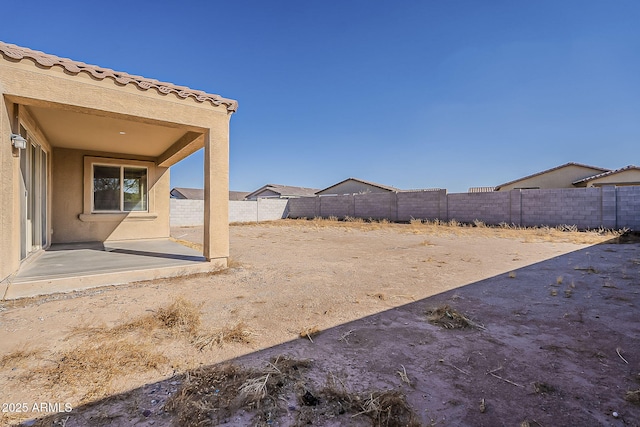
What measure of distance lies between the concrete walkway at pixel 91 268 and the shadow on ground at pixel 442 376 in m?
3.15

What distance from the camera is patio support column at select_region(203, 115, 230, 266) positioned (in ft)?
17.1

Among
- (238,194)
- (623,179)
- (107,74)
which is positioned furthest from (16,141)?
(238,194)

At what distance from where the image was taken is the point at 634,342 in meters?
2.56

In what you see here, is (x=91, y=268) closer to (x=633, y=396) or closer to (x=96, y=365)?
(x=96, y=365)

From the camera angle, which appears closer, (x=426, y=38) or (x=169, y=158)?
(x=169, y=158)

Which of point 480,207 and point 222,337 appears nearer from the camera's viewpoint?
point 222,337

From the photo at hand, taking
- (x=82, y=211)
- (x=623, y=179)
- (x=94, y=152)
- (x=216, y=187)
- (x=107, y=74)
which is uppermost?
(x=623, y=179)

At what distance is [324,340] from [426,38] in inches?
508

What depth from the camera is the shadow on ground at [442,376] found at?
64.7 inches

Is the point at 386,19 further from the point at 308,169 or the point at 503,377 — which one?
the point at 308,169

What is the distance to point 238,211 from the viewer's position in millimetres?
20219

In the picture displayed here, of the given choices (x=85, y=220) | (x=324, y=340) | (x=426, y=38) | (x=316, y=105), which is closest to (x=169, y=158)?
(x=85, y=220)

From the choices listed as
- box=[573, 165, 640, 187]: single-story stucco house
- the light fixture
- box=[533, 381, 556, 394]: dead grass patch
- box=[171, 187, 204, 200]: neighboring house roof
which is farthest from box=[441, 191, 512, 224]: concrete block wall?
box=[171, 187, 204, 200]: neighboring house roof

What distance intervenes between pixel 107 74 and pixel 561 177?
28272mm
